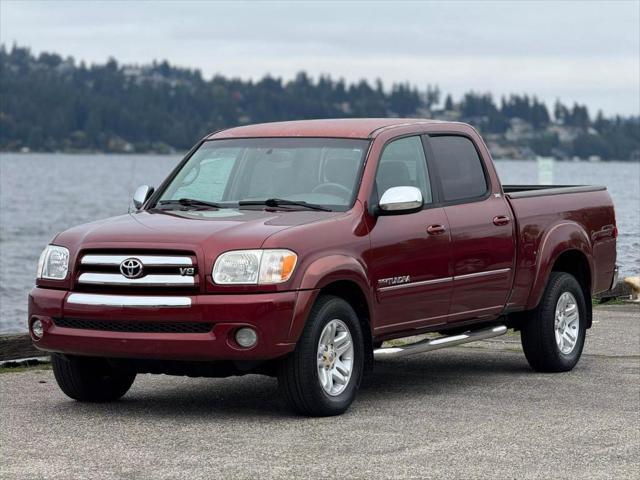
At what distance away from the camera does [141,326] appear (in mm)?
8641

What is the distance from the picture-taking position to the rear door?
1016 centimetres

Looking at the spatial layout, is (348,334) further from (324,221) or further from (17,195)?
(17,195)

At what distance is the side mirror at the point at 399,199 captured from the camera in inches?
368

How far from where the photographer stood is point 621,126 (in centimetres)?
13025

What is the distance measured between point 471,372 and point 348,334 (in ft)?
7.95

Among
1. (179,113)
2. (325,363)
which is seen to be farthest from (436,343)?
(179,113)

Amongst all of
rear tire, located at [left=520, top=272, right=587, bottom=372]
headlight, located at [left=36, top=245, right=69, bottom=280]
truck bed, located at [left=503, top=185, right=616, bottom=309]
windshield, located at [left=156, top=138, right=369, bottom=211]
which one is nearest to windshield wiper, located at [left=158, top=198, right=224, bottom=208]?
windshield, located at [left=156, top=138, right=369, bottom=211]

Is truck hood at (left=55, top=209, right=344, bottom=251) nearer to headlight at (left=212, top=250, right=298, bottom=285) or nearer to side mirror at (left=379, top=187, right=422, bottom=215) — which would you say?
headlight at (left=212, top=250, right=298, bottom=285)

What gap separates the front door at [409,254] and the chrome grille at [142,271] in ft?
4.16

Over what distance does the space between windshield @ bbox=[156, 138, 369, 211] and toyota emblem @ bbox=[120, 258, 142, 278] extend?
113 cm

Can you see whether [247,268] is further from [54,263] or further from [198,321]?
[54,263]

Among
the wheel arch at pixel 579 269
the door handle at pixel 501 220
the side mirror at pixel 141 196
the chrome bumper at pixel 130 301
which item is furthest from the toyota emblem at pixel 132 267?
the wheel arch at pixel 579 269

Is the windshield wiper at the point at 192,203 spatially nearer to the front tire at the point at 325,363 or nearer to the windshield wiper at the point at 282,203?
the windshield wiper at the point at 282,203

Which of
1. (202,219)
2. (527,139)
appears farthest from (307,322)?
(527,139)
